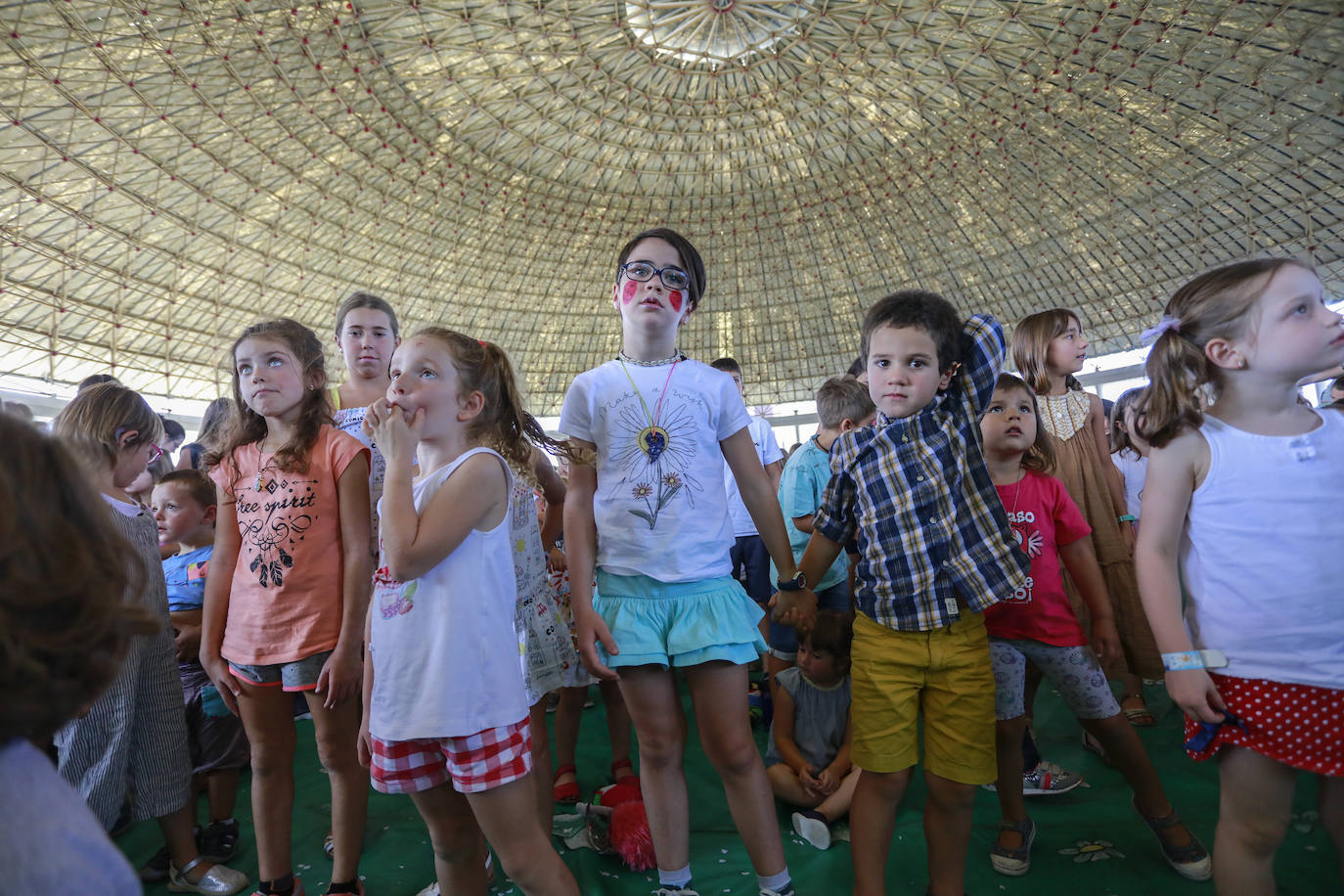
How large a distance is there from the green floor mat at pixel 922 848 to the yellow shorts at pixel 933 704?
64 centimetres

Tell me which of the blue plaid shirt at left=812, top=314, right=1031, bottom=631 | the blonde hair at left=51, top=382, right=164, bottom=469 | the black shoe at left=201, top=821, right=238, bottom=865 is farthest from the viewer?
the black shoe at left=201, top=821, right=238, bottom=865

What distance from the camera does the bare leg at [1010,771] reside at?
2420mm

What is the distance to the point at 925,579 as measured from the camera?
203 centimetres

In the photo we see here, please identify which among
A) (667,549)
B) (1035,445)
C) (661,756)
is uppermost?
(1035,445)

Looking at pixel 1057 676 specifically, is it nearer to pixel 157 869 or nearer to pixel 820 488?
pixel 820 488

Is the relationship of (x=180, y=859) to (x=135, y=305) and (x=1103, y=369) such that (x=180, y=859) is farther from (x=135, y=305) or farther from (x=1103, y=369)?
(x=1103, y=369)

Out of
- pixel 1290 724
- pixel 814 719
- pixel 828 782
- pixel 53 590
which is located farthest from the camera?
pixel 814 719

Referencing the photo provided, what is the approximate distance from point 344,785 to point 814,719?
185 centimetres

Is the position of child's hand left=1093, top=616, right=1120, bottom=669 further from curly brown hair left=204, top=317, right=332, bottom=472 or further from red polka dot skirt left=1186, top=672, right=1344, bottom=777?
curly brown hair left=204, top=317, right=332, bottom=472

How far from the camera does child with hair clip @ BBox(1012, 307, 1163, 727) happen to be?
125 inches

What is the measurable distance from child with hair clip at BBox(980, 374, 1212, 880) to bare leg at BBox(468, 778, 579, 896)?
152cm

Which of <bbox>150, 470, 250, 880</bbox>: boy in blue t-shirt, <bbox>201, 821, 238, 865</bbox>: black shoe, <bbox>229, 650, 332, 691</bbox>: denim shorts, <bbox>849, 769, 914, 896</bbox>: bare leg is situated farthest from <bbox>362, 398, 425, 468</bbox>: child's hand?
<bbox>201, 821, 238, 865</bbox>: black shoe

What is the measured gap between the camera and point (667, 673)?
6.53 feet

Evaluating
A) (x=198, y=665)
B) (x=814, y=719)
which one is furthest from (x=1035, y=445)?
(x=198, y=665)
